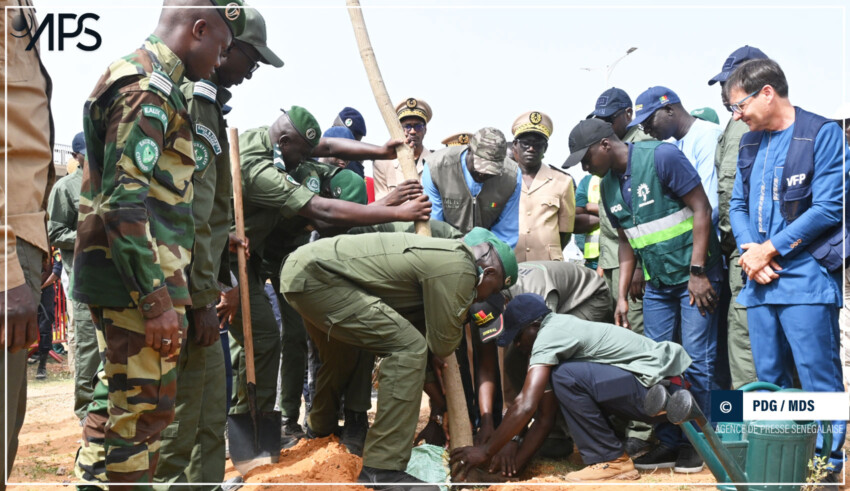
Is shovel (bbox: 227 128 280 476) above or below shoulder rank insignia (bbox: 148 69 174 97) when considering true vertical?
below

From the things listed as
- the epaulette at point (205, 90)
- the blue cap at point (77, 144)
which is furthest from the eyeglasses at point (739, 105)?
the blue cap at point (77, 144)

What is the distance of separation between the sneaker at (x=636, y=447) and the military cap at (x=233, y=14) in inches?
132

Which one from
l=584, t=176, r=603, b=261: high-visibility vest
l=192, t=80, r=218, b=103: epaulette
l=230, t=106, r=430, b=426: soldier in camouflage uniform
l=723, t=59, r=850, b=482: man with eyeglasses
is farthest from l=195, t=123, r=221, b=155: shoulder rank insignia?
l=584, t=176, r=603, b=261: high-visibility vest

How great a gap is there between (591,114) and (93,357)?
14.0 ft

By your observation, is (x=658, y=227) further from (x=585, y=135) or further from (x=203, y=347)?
(x=203, y=347)

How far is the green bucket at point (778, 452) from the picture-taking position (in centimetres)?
342

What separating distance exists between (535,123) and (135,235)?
14.0ft

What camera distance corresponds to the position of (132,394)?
2635mm

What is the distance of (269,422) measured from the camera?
14.5ft

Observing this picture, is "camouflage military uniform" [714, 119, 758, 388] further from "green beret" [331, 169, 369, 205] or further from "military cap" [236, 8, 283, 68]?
"military cap" [236, 8, 283, 68]

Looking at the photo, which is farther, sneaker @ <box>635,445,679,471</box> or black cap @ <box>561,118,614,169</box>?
black cap @ <box>561,118,614,169</box>

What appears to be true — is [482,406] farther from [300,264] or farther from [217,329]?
[217,329]

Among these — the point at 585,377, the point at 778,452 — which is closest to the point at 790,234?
the point at 778,452

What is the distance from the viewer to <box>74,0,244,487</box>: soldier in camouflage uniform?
99.7 inches
